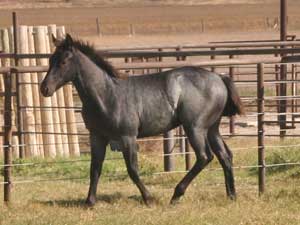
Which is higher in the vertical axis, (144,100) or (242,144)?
(144,100)

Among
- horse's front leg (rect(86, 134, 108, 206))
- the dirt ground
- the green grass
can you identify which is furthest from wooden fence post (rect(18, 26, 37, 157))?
the dirt ground

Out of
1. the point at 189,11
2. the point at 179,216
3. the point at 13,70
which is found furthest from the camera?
the point at 189,11

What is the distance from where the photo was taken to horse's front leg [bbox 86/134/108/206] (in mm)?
10398

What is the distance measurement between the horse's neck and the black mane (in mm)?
75

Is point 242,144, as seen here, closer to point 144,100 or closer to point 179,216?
point 144,100

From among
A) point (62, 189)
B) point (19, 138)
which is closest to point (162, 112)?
point (62, 189)

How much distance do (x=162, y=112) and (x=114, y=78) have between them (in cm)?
63

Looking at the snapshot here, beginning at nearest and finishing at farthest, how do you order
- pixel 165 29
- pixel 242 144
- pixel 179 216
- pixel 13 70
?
pixel 179 216 < pixel 13 70 < pixel 242 144 < pixel 165 29

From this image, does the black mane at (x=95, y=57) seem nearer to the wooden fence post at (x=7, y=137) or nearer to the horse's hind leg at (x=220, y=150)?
the wooden fence post at (x=7, y=137)

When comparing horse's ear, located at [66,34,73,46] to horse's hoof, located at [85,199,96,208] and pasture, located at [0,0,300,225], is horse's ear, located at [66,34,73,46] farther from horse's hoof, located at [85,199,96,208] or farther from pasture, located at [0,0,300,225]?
horse's hoof, located at [85,199,96,208]

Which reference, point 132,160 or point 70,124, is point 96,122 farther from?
point 70,124

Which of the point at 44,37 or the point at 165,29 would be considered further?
the point at 165,29

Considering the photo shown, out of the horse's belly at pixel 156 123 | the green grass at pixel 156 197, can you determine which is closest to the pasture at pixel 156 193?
the green grass at pixel 156 197

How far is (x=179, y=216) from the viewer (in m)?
9.17
